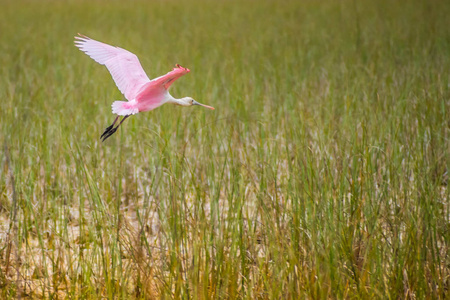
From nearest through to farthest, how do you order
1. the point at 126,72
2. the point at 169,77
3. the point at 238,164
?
the point at 169,77, the point at 126,72, the point at 238,164

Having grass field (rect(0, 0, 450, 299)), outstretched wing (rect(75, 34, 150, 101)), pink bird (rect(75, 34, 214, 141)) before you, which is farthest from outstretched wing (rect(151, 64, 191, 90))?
grass field (rect(0, 0, 450, 299))

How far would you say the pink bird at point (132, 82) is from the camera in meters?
1.51

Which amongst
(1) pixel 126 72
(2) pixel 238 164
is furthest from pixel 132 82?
(2) pixel 238 164

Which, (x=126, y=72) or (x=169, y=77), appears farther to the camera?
(x=126, y=72)

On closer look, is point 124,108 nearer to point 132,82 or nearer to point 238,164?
point 132,82

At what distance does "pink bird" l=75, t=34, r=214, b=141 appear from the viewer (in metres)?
1.51

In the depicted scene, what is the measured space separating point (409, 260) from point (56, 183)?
189cm

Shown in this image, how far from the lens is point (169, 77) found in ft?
4.85

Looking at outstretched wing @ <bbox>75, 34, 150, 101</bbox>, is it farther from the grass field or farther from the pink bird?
the grass field

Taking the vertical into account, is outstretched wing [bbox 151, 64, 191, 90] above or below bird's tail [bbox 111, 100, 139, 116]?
above

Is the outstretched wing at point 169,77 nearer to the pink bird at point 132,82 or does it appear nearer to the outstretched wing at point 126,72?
the pink bird at point 132,82

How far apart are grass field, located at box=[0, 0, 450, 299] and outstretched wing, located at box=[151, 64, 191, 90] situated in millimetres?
257

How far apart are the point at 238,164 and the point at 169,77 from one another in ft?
→ 2.54

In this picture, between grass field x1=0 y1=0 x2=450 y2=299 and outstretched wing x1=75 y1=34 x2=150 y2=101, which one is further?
grass field x1=0 y1=0 x2=450 y2=299
